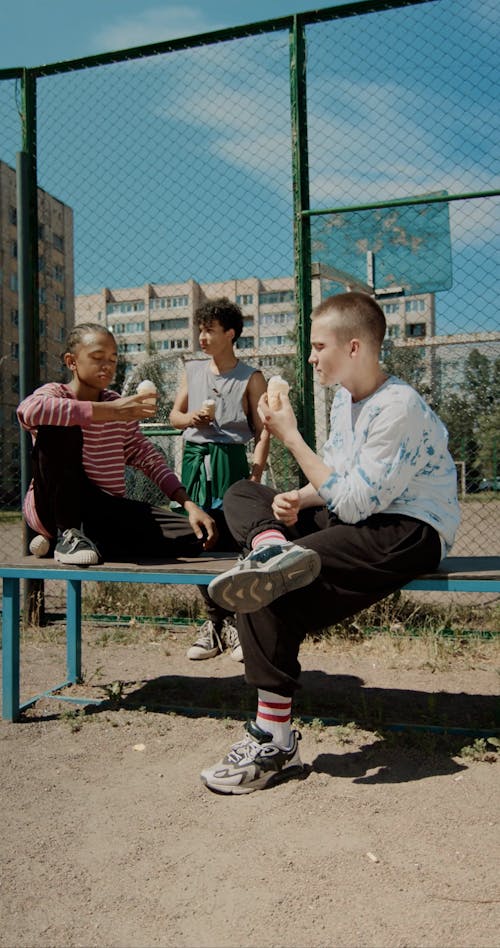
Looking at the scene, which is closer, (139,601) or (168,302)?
(139,601)

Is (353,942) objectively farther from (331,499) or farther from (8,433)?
(8,433)

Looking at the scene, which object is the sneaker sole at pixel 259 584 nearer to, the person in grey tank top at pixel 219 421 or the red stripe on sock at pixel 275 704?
the red stripe on sock at pixel 275 704

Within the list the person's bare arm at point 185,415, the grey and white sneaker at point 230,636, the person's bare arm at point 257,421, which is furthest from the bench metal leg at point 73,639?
the person's bare arm at point 257,421

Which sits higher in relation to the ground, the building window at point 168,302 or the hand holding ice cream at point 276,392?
the building window at point 168,302

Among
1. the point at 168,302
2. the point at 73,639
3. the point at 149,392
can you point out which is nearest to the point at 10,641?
the point at 73,639

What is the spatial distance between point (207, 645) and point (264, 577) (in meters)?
2.05

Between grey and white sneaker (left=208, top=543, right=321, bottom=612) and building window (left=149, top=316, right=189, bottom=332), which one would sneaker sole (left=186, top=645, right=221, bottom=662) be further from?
building window (left=149, top=316, right=189, bottom=332)

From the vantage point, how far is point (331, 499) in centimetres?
272

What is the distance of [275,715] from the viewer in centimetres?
271

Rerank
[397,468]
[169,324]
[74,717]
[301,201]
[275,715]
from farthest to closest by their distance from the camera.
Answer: [169,324], [301,201], [74,717], [275,715], [397,468]

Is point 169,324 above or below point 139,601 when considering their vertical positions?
above

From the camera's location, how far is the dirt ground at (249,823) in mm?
1869

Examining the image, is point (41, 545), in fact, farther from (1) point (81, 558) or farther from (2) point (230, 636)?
(2) point (230, 636)

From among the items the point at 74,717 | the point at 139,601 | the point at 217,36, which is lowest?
the point at 74,717
